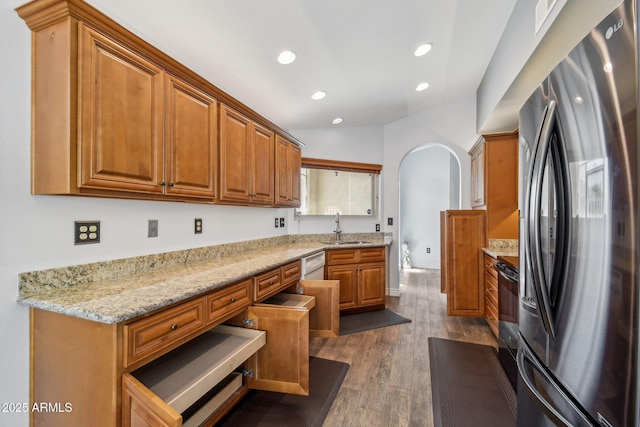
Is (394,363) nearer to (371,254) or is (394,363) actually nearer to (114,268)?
(371,254)

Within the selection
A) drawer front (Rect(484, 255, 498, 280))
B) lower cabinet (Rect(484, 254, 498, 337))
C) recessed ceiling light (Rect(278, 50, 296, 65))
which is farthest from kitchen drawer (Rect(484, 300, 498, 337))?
recessed ceiling light (Rect(278, 50, 296, 65))

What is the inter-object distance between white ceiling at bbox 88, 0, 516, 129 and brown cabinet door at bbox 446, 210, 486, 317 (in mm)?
1654

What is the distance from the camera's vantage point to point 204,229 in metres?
2.37

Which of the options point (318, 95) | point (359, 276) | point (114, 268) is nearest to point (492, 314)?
point (359, 276)

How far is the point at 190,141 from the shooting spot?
1838 mm

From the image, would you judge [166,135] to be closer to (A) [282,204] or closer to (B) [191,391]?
(B) [191,391]

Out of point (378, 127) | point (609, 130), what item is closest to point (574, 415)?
point (609, 130)

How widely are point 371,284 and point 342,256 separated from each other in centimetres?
57

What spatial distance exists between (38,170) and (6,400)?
0.97m

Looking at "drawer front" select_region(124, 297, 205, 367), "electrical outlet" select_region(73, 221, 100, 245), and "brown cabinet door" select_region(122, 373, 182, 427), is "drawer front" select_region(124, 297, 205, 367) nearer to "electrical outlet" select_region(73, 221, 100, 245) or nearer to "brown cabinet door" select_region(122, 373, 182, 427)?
"brown cabinet door" select_region(122, 373, 182, 427)

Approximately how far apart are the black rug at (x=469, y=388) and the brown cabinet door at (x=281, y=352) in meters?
0.88

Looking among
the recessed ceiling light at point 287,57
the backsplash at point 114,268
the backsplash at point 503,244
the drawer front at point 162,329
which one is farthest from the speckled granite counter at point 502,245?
the drawer front at point 162,329

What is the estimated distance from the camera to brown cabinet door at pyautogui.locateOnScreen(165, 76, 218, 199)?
1689 millimetres

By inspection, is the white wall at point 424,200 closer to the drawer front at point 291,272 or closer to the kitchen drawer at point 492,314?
the kitchen drawer at point 492,314
